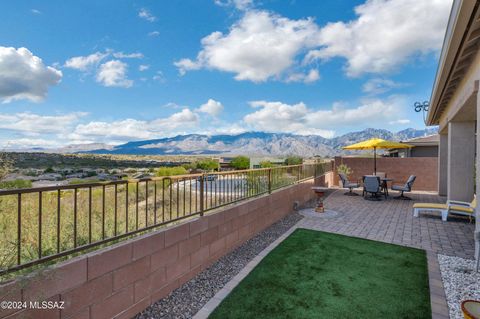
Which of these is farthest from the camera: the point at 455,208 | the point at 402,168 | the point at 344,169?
the point at 344,169

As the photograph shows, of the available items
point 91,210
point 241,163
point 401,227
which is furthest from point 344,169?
point 241,163

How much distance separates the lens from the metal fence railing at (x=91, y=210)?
7.38ft

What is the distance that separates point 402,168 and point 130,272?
48.2ft

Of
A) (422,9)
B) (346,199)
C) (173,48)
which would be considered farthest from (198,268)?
(173,48)

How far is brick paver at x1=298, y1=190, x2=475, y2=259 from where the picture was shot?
5.21 metres

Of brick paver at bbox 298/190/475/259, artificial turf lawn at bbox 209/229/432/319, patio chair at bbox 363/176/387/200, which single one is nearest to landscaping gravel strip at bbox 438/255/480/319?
artificial turf lawn at bbox 209/229/432/319

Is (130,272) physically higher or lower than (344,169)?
lower

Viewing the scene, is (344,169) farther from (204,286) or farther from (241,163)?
(241,163)

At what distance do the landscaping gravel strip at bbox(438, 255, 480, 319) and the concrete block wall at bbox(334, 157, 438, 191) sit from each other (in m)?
10.5

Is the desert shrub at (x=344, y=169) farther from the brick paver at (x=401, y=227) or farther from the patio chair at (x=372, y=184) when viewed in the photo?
the brick paver at (x=401, y=227)

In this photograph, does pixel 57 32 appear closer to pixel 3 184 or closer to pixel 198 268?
pixel 3 184

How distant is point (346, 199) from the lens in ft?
34.2

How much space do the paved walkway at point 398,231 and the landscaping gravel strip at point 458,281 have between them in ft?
0.25

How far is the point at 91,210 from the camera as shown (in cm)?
271
